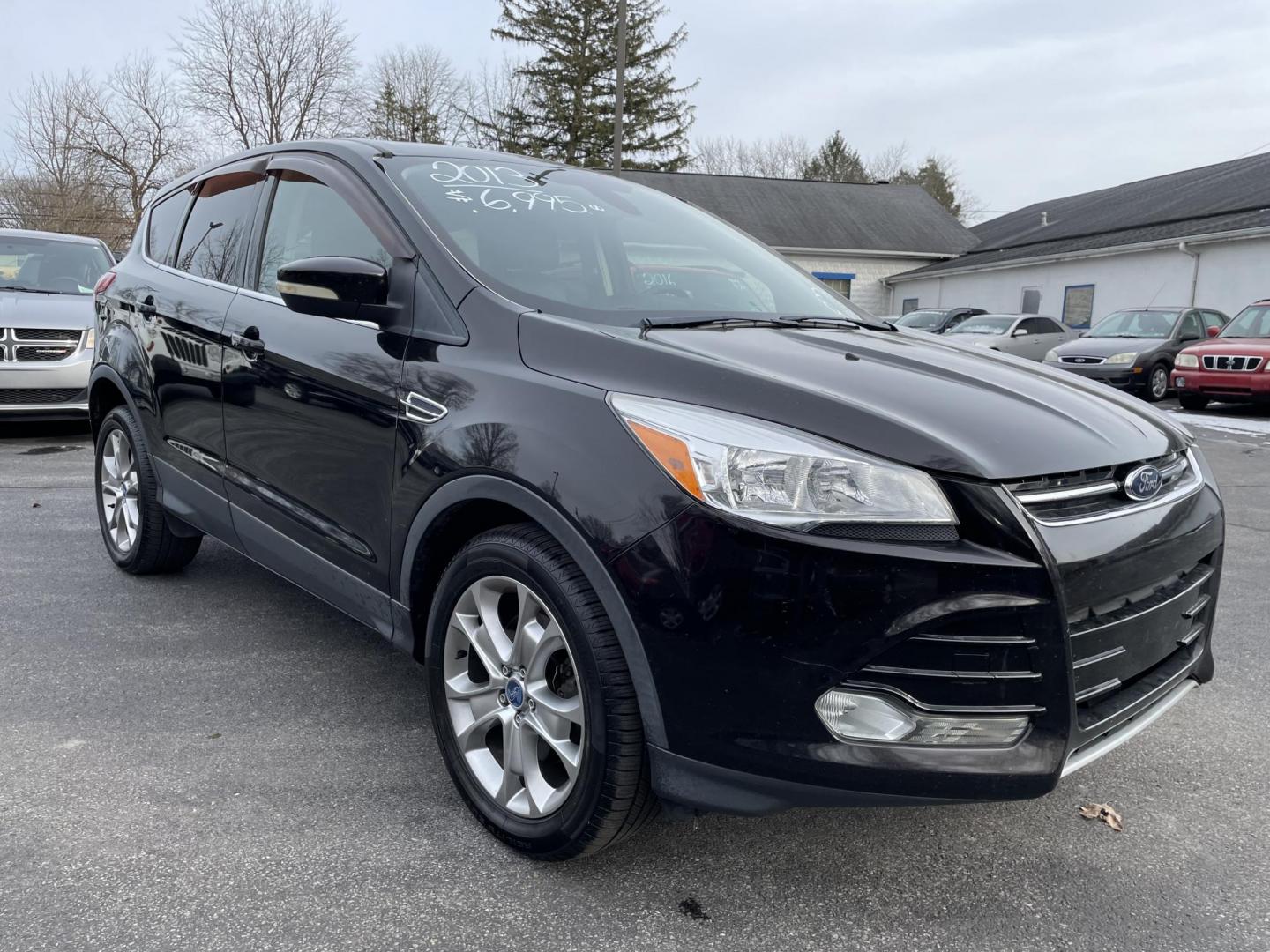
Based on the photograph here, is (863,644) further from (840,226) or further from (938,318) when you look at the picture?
(840,226)

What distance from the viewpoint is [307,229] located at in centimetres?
323

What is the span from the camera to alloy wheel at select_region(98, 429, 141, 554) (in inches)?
173

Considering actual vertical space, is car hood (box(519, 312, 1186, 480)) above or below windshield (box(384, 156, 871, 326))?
below

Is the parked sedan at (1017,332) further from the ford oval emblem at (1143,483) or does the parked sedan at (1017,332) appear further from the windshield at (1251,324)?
the ford oval emblem at (1143,483)

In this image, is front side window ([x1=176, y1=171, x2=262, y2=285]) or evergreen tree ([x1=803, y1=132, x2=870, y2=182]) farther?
evergreen tree ([x1=803, y1=132, x2=870, y2=182])

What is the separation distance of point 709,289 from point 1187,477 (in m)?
1.41

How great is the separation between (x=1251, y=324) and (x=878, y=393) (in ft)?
46.9

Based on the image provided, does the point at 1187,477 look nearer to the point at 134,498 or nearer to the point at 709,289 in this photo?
the point at 709,289

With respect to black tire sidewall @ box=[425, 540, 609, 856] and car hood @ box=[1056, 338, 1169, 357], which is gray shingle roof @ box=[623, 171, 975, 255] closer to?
car hood @ box=[1056, 338, 1169, 357]

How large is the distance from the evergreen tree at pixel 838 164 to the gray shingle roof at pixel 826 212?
855 inches

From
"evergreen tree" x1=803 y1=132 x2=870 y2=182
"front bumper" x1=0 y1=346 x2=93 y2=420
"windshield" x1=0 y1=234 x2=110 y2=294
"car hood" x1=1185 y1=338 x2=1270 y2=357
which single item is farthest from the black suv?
"evergreen tree" x1=803 y1=132 x2=870 y2=182

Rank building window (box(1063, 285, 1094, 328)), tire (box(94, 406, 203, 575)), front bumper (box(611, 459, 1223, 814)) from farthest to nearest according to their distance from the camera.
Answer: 1. building window (box(1063, 285, 1094, 328))
2. tire (box(94, 406, 203, 575))
3. front bumper (box(611, 459, 1223, 814))

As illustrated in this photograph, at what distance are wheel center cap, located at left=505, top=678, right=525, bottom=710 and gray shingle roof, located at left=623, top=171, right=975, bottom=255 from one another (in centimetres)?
3124

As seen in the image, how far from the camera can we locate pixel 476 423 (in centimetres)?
232
